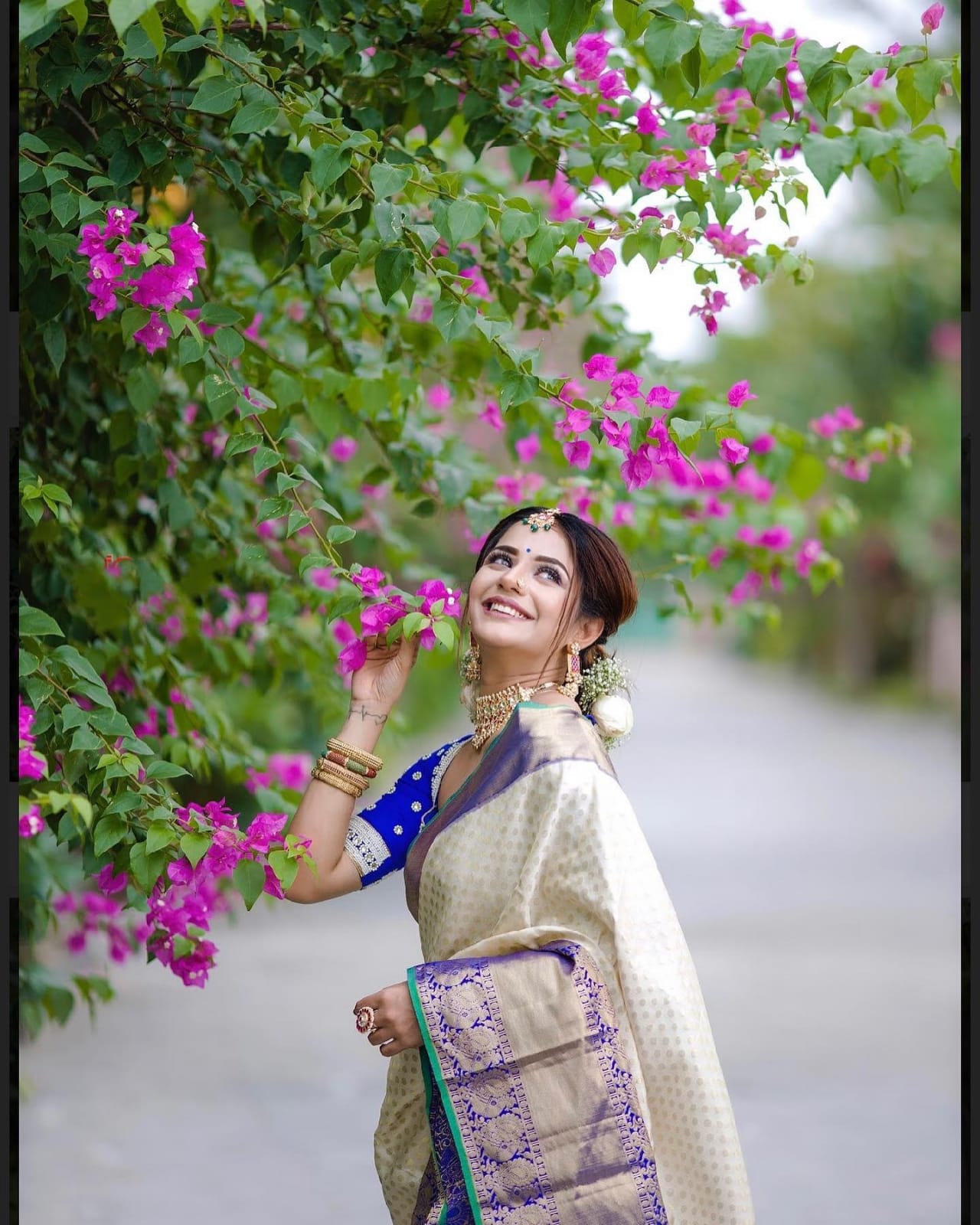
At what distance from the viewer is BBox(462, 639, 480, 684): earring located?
2.49m

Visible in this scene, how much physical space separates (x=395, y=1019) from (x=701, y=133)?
1.54m

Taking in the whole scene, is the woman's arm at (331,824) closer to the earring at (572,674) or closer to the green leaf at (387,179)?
the earring at (572,674)

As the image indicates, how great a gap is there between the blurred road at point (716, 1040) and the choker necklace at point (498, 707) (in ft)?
1.81

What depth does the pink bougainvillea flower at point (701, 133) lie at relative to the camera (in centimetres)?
254

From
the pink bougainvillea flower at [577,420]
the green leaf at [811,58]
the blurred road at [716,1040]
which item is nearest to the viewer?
the green leaf at [811,58]

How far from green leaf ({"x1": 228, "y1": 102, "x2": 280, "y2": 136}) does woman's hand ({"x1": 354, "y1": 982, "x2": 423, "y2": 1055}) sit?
48.6 inches

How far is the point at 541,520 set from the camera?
247cm

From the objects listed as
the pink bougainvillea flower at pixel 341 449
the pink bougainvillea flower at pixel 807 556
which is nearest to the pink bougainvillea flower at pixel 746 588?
the pink bougainvillea flower at pixel 807 556

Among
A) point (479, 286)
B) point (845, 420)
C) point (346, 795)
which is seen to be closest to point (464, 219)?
point (346, 795)

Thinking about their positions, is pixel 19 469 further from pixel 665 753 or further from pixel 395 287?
pixel 665 753

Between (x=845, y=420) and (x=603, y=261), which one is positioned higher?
(x=845, y=420)

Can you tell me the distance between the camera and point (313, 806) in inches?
94.7

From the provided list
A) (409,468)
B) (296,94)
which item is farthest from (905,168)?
(409,468)

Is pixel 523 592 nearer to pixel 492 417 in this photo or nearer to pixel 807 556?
pixel 492 417
